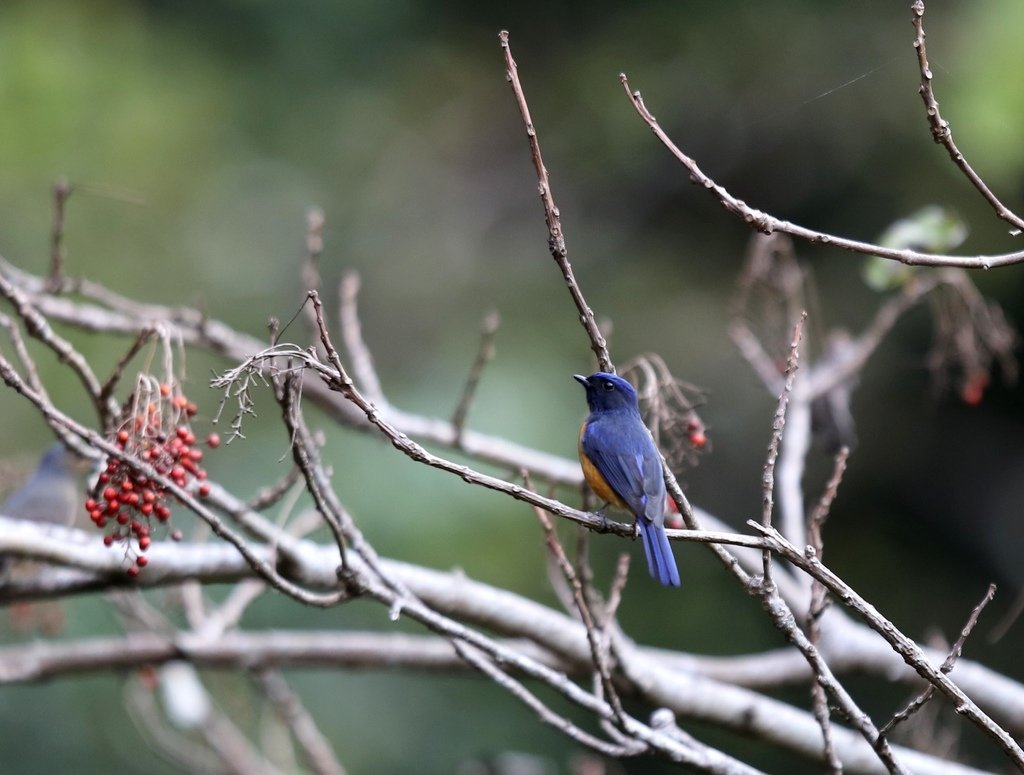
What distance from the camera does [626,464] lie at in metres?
2.70

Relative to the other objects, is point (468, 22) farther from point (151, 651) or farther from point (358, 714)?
point (151, 651)

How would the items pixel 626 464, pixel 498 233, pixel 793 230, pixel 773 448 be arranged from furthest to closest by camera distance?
pixel 498 233 → pixel 626 464 → pixel 773 448 → pixel 793 230

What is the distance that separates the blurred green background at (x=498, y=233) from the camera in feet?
22.7

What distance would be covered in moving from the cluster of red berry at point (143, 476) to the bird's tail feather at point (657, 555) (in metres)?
0.89

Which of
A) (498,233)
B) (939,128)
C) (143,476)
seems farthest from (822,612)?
(498,233)

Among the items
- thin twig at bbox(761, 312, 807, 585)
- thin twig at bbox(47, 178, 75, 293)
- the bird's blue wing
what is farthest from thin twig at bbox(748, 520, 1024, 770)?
thin twig at bbox(47, 178, 75, 293)

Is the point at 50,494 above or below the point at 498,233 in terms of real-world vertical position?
below

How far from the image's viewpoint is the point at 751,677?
12.1 ft

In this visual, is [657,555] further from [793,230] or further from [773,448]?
[793,230]

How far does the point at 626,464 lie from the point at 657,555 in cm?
24

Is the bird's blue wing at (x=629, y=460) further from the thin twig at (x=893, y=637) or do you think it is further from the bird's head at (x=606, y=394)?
the thin twig at (x=893, y=637)

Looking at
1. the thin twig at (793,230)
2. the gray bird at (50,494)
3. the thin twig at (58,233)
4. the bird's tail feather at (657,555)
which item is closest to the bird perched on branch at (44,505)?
the gray bird at (50,494)

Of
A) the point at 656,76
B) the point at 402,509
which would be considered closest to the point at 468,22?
the point at 656,76

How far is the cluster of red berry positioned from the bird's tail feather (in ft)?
2.93
